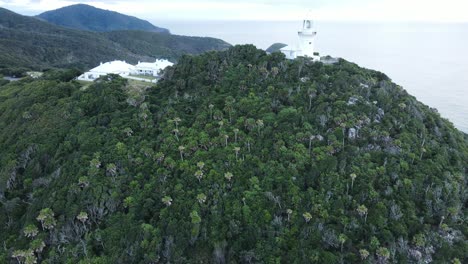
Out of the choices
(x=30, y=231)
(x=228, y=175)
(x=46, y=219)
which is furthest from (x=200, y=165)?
(x=30, y=231)

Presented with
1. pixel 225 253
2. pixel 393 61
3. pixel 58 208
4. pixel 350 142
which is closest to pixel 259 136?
pixel 350 142

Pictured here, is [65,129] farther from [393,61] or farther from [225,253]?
[393,61]

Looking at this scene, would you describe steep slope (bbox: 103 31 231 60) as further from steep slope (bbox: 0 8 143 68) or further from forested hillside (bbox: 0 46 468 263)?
forested hillside (bbox: 0 46 468 263)

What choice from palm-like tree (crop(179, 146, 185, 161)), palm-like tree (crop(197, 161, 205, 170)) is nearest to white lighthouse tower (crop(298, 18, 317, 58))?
palm-like tree (crop(179, 146, 185, 161))

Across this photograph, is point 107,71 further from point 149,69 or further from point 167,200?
point 167,200

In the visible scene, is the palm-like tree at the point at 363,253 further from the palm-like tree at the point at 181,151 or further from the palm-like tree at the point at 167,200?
the palm-like tree at the point at 181,151
